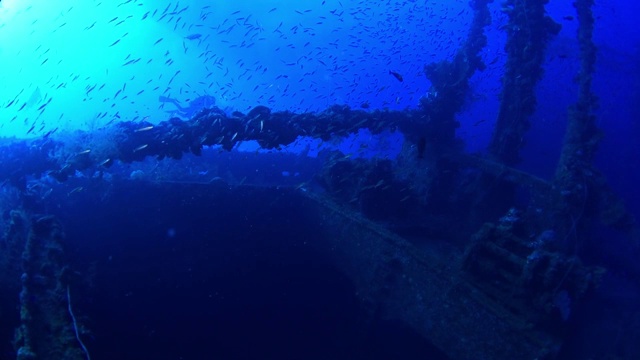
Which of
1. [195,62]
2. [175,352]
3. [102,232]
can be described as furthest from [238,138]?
[195,62]

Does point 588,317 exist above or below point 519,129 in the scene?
below

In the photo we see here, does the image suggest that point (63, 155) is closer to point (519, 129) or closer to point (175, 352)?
point (175, 352)

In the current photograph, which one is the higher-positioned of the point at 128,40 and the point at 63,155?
the point at 128,40

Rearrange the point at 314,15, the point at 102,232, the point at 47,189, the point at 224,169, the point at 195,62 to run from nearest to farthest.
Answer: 1. the point at 102,232
2. the point at 47,189
3. the point at 224,169
4. the point at 195,62
5. the point at 314,15

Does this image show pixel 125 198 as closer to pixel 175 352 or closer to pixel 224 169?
pixel 175 352

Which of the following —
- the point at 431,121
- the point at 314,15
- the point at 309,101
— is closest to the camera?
the point at 431,121

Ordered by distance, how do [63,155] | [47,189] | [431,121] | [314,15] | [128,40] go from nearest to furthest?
[63,155] → [47,189] → [431,121] → [128,40] → [314,15]

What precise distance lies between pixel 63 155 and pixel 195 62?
93.1m

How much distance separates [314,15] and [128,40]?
5470cm

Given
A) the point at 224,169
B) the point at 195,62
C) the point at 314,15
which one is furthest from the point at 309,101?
the point at 224,169

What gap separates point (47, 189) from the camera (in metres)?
9.45

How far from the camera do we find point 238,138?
9070mm

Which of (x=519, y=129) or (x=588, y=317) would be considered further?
(x=519, y=129)

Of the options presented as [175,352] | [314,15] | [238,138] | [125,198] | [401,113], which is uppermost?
[314,15]
